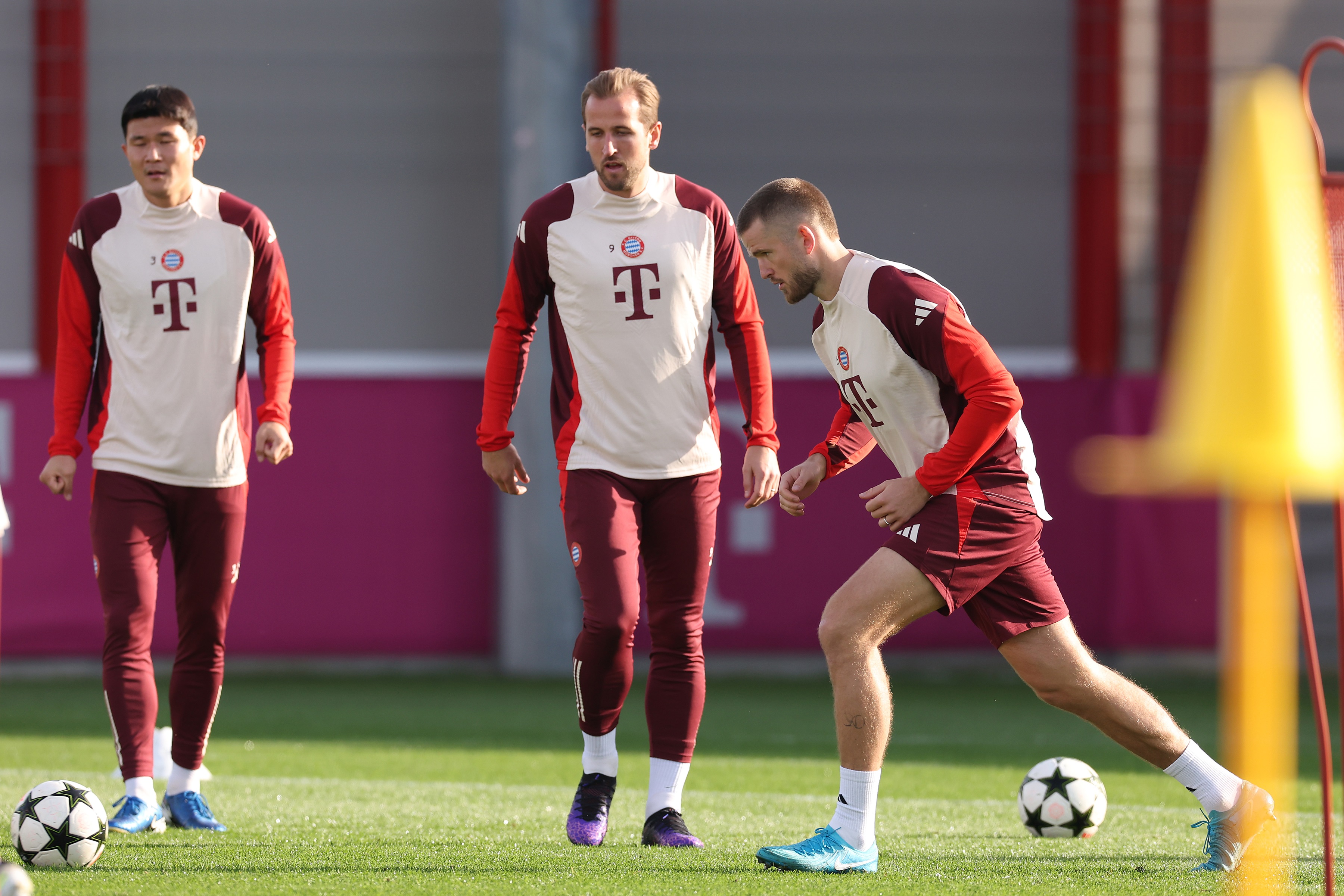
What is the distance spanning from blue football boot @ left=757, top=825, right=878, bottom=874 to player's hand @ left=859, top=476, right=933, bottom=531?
0.77 metres

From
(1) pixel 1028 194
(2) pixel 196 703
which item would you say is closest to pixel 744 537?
(1) pixel 1028 194

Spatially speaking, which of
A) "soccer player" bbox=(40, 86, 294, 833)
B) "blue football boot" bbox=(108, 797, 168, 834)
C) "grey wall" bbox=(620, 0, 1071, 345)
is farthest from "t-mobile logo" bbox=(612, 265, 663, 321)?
"grey wall" bbox=(620, 0, 1071, 345)

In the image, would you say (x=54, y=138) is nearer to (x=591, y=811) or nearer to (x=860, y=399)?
(x=591, y=811)

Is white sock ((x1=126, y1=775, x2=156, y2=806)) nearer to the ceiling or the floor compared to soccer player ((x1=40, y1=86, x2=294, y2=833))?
nearer to the floor

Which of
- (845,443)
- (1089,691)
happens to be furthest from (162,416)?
(1089,691)

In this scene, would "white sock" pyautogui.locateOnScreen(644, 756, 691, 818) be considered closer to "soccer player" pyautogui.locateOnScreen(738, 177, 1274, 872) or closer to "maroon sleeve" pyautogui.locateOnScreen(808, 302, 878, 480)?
"soccer player" pyautogui.locateOnScreen(738, 177, 1274, 872)

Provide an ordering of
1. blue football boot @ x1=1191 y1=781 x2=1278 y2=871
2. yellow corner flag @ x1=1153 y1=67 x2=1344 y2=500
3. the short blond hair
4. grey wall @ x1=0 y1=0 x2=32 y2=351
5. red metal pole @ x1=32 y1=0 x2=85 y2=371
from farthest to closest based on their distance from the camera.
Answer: grey wall @ x1=0 y1=0 x2=32 y2=351, red metal pole @ x1=32 y1=0 x2=85 y2=371, the short blond hair, blue football boot @ x1=1191 y1=781 x2=1278 y2=871, yellow corner flag @ x1=1153 y1=67 x2=1344 y2=500

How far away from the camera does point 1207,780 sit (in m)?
3.74

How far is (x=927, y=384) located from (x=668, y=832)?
4.49 feet

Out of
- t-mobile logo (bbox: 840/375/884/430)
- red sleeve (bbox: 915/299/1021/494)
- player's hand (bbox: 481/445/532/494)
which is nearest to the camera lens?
red sleeve (bbox: 915/299/1021/494)

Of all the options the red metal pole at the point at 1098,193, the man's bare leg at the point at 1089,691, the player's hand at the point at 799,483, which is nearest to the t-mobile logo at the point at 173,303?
the player's hand at the point at 799,483

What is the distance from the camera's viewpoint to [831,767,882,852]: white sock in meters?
3.69

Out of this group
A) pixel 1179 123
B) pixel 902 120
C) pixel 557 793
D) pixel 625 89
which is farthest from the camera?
pixel 902 120

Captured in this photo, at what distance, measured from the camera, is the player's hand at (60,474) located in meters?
4.29
